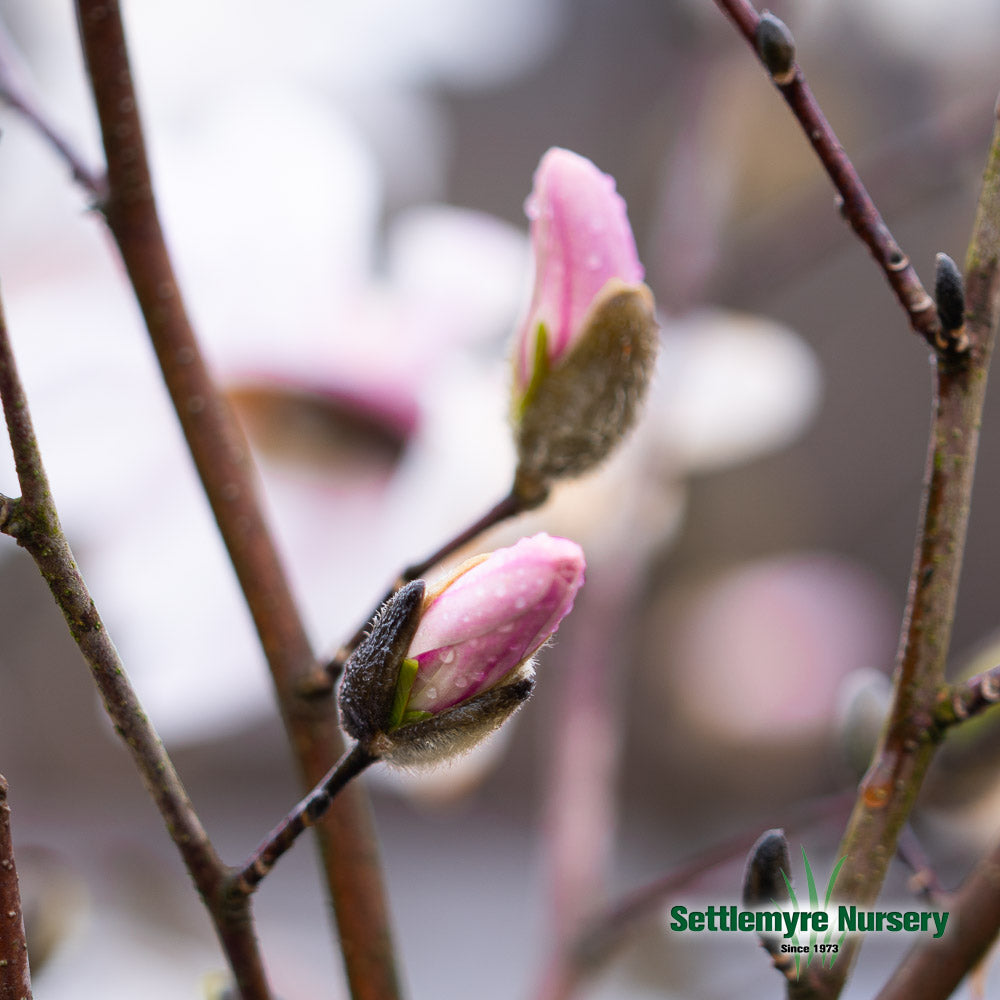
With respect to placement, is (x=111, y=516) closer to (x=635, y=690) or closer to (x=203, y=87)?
(x=203, y=87)

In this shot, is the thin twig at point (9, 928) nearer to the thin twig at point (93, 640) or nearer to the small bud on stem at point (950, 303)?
the thin twig at point (93, 640)

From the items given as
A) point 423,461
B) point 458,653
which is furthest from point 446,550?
point 423,461

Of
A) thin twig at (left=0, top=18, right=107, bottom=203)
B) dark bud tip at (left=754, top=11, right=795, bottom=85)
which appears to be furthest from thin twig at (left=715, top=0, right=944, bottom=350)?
thin twig at (left=0, top=18, right=107, bottom=203)

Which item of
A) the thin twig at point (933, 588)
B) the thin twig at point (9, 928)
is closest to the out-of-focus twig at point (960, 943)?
the thin twig at point (933, 588)

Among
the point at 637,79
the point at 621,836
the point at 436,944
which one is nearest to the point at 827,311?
the point at 637,79

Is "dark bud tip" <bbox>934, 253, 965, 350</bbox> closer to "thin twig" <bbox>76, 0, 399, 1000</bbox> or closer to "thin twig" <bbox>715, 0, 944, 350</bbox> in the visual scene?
"thin twig" <bbox>715, 0, 944, 350</bbox>

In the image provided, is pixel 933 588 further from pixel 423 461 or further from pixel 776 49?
pixel 423 461

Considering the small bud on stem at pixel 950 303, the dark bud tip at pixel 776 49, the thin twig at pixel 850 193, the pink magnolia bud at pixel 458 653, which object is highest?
the dark bud tip at pixel 776 49
